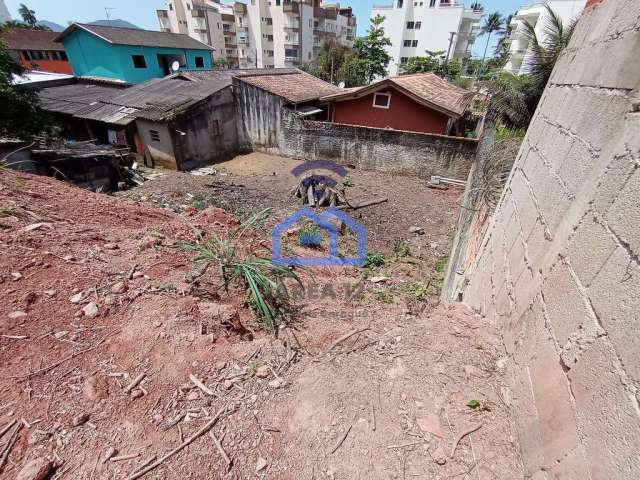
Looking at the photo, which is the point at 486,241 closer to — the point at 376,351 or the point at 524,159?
the point at 524,159

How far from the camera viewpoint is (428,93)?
1214 cm

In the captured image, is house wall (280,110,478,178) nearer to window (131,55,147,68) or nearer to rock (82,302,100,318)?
rock (82,302,100,318)

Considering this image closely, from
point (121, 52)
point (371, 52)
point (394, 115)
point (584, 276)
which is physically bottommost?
point (394, 115)

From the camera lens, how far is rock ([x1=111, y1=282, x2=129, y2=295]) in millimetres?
3029

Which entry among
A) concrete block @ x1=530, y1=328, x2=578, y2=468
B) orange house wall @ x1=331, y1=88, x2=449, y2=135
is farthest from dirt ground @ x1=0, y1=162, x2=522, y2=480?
orange house wall @ x1=331, y1=88, x2=449, y2=135

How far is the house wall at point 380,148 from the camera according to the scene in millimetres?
10398

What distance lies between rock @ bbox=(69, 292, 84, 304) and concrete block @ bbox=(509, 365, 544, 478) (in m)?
3.66

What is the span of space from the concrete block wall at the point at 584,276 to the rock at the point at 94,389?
275 cm

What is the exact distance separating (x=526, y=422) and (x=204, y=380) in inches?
87.5

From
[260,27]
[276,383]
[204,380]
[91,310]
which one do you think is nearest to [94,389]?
[204,380]

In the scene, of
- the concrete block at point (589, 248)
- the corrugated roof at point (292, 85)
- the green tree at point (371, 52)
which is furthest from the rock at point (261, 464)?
the green tree at point (371, 52)

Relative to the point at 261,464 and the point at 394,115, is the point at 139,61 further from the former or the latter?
the point at 261,464

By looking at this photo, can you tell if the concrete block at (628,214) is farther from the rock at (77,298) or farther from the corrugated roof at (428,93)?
the corrugated roof at (428,93)

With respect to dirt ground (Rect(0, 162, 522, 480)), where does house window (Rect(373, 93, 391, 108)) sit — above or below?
above
